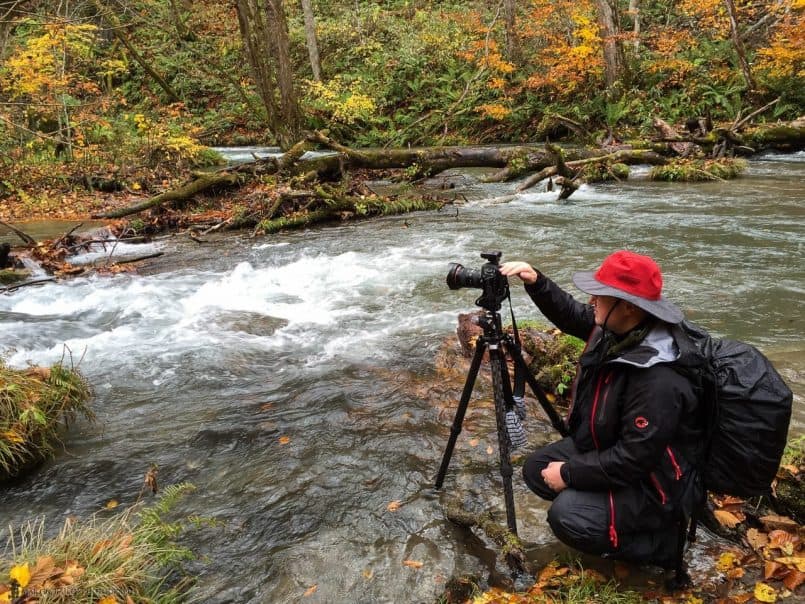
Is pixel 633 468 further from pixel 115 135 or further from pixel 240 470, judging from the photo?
pixel 115 135

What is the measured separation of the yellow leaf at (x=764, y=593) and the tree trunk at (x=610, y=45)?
65.3ft

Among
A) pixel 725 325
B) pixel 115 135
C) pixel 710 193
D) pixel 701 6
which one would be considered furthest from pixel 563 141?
pixel 725 325

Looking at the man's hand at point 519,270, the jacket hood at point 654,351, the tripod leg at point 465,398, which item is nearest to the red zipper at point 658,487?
the jacket hood at point 654,351

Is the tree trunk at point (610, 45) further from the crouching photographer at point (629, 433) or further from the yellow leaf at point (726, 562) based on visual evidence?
the yellow leaf at point (726, 562)

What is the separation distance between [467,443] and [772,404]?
219 cm

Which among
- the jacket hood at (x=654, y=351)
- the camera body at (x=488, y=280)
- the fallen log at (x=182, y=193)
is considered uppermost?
the fallen log at (x=182, y=193)

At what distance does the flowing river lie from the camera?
3262 mm

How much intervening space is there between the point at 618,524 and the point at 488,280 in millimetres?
1261

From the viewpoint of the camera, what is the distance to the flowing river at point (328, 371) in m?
3.26

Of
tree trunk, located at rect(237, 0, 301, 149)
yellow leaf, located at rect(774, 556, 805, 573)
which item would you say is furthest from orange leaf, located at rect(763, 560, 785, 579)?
tree trunk, located at rect(237, 0, 301, 149)

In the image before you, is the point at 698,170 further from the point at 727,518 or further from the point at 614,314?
the point at 614,314

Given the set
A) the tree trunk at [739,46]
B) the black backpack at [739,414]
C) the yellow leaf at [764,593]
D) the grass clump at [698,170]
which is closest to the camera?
the black backpack at [739,414]

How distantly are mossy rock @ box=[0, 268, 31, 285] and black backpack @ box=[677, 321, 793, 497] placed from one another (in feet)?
30.7

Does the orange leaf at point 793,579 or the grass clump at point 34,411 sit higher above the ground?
the grass clump at point 34,411
